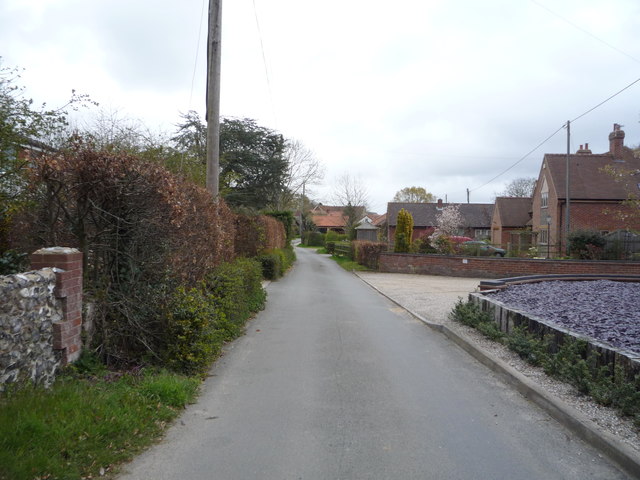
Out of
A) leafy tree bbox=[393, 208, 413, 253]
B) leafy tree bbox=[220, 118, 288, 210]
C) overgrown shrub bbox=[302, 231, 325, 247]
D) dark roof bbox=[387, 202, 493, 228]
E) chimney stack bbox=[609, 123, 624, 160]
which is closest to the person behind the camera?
leafy tree bbox=[393, 208, 413, 253]

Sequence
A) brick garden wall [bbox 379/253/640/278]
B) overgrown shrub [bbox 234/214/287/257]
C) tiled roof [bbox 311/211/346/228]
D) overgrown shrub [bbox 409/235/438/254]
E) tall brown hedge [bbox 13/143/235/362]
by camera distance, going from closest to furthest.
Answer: tall brown hedge [bbox 13/143/235/362]
overgrown shrub [bbox 234/214/287/257]
brick garden wall [bbox 379/253/640/278]
overgrown shrub [bbox 409/235/438/254]
tiled roof [bbox 311/211/346/228]

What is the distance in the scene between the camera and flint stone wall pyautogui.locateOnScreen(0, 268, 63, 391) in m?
3.96

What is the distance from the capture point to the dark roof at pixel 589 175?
33219 mm

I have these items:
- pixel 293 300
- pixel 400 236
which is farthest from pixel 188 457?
pixel 400 236

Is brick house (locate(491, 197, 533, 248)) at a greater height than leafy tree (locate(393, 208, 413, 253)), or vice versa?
brick house (locate(491, 197, 533, 248))

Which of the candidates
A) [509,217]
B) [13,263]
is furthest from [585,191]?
[13,263]

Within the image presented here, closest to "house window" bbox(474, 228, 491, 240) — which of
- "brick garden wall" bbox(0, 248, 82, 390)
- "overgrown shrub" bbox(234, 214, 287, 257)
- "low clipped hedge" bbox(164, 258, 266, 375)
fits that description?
"overgrown shrub" bbox(234, 214, 287, 257)

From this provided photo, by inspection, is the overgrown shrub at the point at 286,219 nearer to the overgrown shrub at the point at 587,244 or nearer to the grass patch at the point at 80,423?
the overgrown shrub at the point at 587,244

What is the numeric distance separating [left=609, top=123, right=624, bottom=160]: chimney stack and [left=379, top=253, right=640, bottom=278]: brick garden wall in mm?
17972

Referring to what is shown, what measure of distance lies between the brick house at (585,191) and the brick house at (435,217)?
14.1 metres

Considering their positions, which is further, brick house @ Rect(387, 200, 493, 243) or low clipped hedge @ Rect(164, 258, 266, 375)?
brick house @ Rect(387, 200, 493, 243)

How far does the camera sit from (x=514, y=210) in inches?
1812

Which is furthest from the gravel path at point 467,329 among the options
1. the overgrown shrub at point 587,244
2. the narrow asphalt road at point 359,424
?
the overgrown shrub at point 587,244

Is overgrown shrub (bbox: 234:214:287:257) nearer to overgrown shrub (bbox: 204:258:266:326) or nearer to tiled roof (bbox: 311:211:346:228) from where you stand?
overgrown shrub (bbox: 204:258:266:326)
